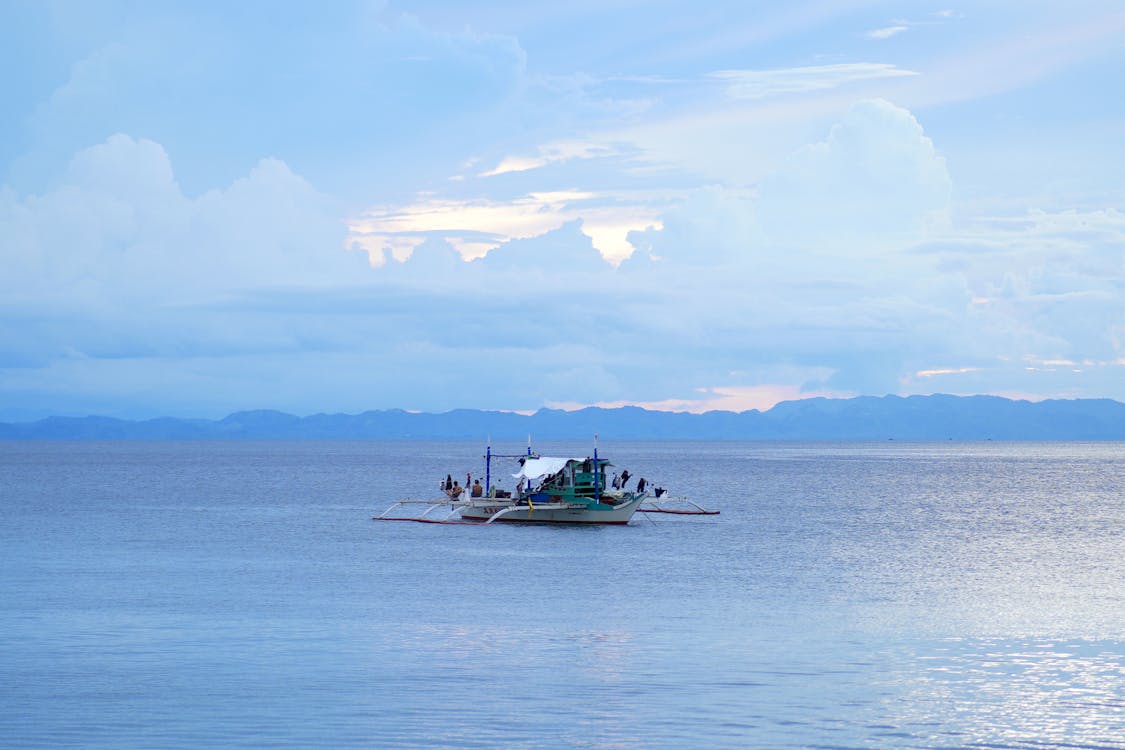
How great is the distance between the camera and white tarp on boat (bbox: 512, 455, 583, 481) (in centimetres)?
8131

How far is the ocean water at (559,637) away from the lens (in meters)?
26.9

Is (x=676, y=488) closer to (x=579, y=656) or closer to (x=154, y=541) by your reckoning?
(x=154, y=541)

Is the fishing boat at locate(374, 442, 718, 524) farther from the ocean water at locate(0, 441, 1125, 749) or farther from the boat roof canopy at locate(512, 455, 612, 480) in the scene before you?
the ocean water at locate(0, 441, 1125, 749)

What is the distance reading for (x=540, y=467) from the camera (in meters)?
82.0

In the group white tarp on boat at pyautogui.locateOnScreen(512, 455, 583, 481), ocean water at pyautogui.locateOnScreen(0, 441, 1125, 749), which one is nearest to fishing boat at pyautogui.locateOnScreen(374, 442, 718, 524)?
white tarp on boat at pyautogui.locateOnScreen(512, 455, 583, 481)

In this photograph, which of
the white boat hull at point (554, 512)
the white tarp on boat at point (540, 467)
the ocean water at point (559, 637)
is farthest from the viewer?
the white boat hull at point (554, 512)

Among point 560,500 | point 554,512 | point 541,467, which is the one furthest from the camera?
point 541,467

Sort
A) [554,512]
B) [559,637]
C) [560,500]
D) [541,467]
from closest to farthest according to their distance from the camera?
[559,637] < [560,500] < [554,512] < [541,467]

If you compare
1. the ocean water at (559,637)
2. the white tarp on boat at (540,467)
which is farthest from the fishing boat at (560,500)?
the ocean water at (559,637)

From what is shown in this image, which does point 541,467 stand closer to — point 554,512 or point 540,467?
point 540,467

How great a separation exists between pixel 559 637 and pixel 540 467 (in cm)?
4428

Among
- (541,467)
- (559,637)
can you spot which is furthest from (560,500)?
(559,637)

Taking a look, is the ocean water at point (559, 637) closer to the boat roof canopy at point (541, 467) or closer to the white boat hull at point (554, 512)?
the white boat hull at point (554, 512)

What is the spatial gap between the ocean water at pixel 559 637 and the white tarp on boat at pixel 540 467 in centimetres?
364
